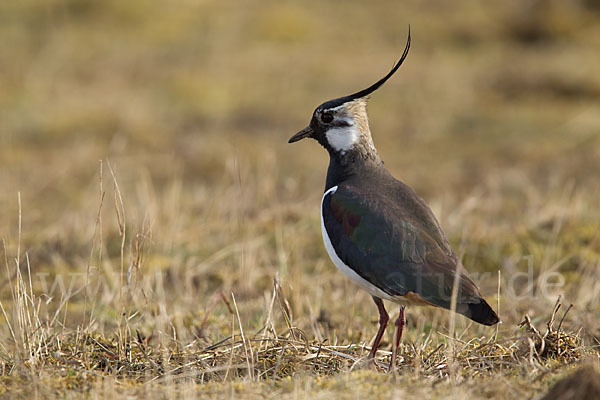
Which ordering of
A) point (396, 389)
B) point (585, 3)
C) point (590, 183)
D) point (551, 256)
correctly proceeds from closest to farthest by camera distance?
point (396, 389) → point (551, 256) → point (590, 183) → point (585, 3)

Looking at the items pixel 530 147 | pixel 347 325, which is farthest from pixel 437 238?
pixel 530 147

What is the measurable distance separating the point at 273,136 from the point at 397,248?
7852 millimetres

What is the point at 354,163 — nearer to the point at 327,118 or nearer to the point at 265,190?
the point at 327,118

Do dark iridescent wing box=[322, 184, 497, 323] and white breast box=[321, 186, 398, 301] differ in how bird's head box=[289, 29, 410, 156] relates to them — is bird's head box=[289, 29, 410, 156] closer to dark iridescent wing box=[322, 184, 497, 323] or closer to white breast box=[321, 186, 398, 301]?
dark iridescent wing box=[322, 184, 497, 323]

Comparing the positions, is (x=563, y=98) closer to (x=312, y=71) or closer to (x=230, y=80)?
(x=312, y=71)

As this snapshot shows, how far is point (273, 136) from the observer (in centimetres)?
1180

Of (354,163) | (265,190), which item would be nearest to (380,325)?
(354,163)

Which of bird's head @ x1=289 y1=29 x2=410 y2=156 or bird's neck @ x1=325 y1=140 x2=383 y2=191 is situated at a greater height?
bird's head @ x1=289 y1=29 x2=410 y2=156

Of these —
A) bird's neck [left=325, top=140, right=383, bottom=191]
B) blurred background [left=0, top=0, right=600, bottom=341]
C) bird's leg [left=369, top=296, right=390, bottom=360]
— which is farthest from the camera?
blurred background [left=0, top=0, right=600, bottom=341]

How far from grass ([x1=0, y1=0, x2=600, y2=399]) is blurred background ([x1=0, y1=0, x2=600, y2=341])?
0.14 feet

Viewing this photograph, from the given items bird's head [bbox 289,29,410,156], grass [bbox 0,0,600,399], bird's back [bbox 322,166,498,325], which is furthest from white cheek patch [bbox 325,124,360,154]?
grass [bbox 0,0,600,399]

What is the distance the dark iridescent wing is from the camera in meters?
3.91

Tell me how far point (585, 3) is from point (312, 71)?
21.9 ft

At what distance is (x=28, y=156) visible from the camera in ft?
35.4
